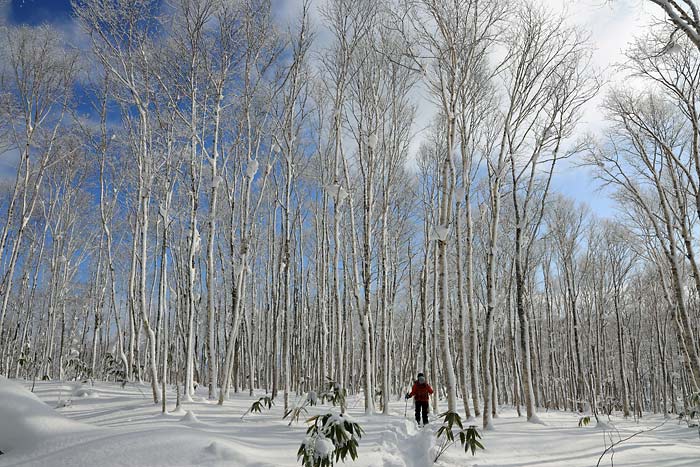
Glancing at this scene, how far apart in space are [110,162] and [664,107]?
17.6 metres

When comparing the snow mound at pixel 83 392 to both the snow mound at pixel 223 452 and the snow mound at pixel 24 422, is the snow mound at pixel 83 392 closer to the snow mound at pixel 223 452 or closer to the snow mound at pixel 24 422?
the snow mound at pixel 24 422

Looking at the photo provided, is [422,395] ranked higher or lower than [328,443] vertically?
lower

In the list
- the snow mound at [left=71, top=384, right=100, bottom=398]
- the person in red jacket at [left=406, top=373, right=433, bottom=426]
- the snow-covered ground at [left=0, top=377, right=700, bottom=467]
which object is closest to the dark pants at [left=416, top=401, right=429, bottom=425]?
the person in red jacket at [left=406, top=373, right=433, bottom=426]

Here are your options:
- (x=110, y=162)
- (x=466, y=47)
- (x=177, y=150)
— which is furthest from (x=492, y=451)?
(x=110, y=162)

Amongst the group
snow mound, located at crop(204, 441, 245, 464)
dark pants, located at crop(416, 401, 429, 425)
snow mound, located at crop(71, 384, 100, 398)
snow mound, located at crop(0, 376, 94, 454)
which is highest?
snow mound, located at crop(0, 376, 94, 454)

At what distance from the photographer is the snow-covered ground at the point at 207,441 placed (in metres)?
3.11

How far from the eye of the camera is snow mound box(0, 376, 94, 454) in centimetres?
316

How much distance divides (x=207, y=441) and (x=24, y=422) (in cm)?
144

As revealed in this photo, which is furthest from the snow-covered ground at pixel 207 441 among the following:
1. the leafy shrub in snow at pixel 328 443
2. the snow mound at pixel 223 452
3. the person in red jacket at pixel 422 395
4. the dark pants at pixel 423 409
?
the leafy shrub in snow at pixel 328 443

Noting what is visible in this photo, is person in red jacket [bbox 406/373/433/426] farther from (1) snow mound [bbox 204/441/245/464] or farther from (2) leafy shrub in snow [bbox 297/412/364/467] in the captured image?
(1) snow mound [bbox 204/441/245/464]

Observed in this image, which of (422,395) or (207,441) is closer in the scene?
(207,441)

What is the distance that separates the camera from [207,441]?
3.58m

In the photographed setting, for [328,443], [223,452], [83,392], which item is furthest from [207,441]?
[83,392]

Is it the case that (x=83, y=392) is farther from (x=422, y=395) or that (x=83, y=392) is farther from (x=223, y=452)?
(x=223, y=452)
